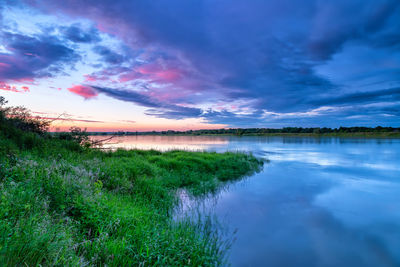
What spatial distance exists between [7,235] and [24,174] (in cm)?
314

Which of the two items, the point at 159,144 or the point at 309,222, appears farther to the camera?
the point at 159,144

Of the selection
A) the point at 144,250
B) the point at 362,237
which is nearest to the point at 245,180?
the point at 362,237

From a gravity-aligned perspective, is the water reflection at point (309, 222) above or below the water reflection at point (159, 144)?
below

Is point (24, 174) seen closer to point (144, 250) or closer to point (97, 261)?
point (97, 261)

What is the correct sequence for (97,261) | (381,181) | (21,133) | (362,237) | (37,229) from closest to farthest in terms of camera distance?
1. (37,229)
2. (97,261)
3. (362,237)
4. (21,133)
5. (381,181)

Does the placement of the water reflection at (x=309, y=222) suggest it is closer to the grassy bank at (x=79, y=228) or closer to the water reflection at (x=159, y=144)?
the grassy bank at (x=79, y=228)

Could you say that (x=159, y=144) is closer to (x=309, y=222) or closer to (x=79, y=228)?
(x=309, y=222)

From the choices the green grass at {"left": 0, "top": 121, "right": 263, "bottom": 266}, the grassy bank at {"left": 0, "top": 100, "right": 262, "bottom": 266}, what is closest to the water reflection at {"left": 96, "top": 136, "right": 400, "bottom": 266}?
the green grass at {"left": 0, "top": 121, "right": 263, "bottom": 266}

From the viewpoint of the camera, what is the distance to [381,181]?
17344 millimetres

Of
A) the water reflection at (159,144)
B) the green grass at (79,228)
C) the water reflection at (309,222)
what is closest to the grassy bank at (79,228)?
the green grass at (79,228)

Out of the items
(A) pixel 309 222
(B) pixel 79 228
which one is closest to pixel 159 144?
(A) pixel 309 222

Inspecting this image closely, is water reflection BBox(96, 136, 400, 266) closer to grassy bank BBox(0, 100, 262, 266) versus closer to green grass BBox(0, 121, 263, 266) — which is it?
green grass BBox(0, 121, 263, 266)

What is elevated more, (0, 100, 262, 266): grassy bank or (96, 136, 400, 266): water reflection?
(0, 100, 262, 266): grassy bank

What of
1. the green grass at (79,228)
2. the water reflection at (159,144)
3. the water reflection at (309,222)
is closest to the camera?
the green grass at (79,228)
